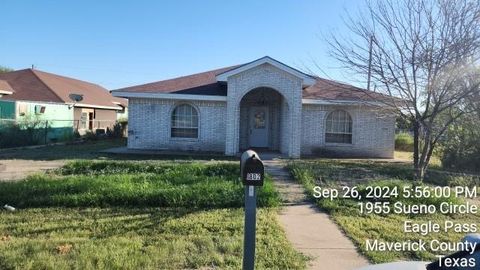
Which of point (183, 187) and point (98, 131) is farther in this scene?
point (98, 131)

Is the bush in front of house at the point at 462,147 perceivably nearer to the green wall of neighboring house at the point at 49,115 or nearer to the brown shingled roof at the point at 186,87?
the brown shingled roof at the point at 186,87

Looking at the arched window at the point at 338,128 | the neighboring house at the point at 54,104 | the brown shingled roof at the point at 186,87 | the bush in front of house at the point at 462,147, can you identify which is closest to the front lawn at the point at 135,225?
the brown shingled roof at the point at 186,87

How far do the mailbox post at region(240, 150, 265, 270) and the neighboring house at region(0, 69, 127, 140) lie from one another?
72.5ft

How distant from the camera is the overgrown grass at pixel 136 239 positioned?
5.65m

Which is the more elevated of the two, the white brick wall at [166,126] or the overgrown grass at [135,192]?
the white brick wall at [166,126]

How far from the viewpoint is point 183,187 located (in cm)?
1005

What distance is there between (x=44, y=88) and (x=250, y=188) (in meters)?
31.9

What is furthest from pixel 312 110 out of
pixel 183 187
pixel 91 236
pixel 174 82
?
pixel 91 236

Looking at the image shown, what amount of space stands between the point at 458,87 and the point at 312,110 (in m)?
8.63

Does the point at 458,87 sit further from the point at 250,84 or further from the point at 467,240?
the point at 467,240

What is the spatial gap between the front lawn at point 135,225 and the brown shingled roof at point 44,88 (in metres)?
Result: 22.7

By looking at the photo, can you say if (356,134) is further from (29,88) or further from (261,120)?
(29,88)

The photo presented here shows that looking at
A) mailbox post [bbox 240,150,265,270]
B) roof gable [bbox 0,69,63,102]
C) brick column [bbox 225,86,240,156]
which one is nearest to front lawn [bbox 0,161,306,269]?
mailbox post [bbox 240,150,265,270]

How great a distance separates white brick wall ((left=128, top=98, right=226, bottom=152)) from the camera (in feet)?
69.1
